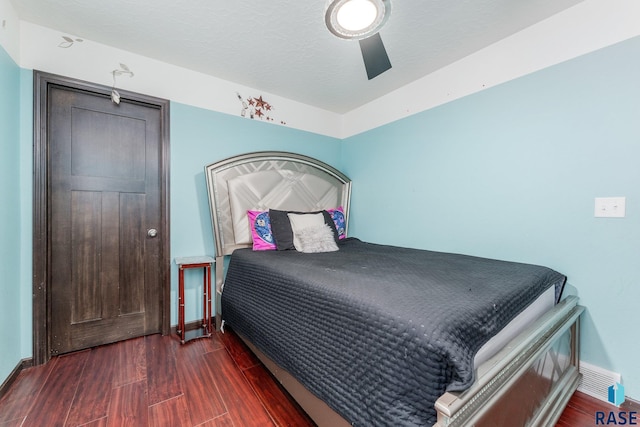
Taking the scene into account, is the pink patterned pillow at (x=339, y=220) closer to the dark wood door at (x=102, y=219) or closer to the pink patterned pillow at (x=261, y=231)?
the pink patterned pillow at (x=261, y=231)

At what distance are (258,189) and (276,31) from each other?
4.59 ft

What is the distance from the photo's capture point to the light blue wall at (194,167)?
2406mm

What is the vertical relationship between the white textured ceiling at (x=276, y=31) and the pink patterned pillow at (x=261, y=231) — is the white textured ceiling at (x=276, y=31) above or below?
above

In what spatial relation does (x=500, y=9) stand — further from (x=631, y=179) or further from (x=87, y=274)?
(x=87, y=274)

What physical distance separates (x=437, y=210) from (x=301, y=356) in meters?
1.87

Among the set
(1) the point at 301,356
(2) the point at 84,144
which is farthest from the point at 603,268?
(2) the point at 84,144

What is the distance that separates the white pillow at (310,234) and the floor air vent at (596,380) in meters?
1.86

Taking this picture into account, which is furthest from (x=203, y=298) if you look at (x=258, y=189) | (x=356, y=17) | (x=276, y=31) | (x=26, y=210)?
(x=356, y=17)

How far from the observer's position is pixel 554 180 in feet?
5.87

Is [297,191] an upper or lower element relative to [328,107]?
lower

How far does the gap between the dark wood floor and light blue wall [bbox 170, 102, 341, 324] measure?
1.98ft

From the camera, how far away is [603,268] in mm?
1602

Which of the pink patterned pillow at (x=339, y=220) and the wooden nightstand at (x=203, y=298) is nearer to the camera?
the wooden nightstand at (x=203, y=298)

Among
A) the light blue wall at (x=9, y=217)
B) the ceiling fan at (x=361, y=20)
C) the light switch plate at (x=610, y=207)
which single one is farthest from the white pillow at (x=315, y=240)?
the light blue wall at (x=9, y=217)
